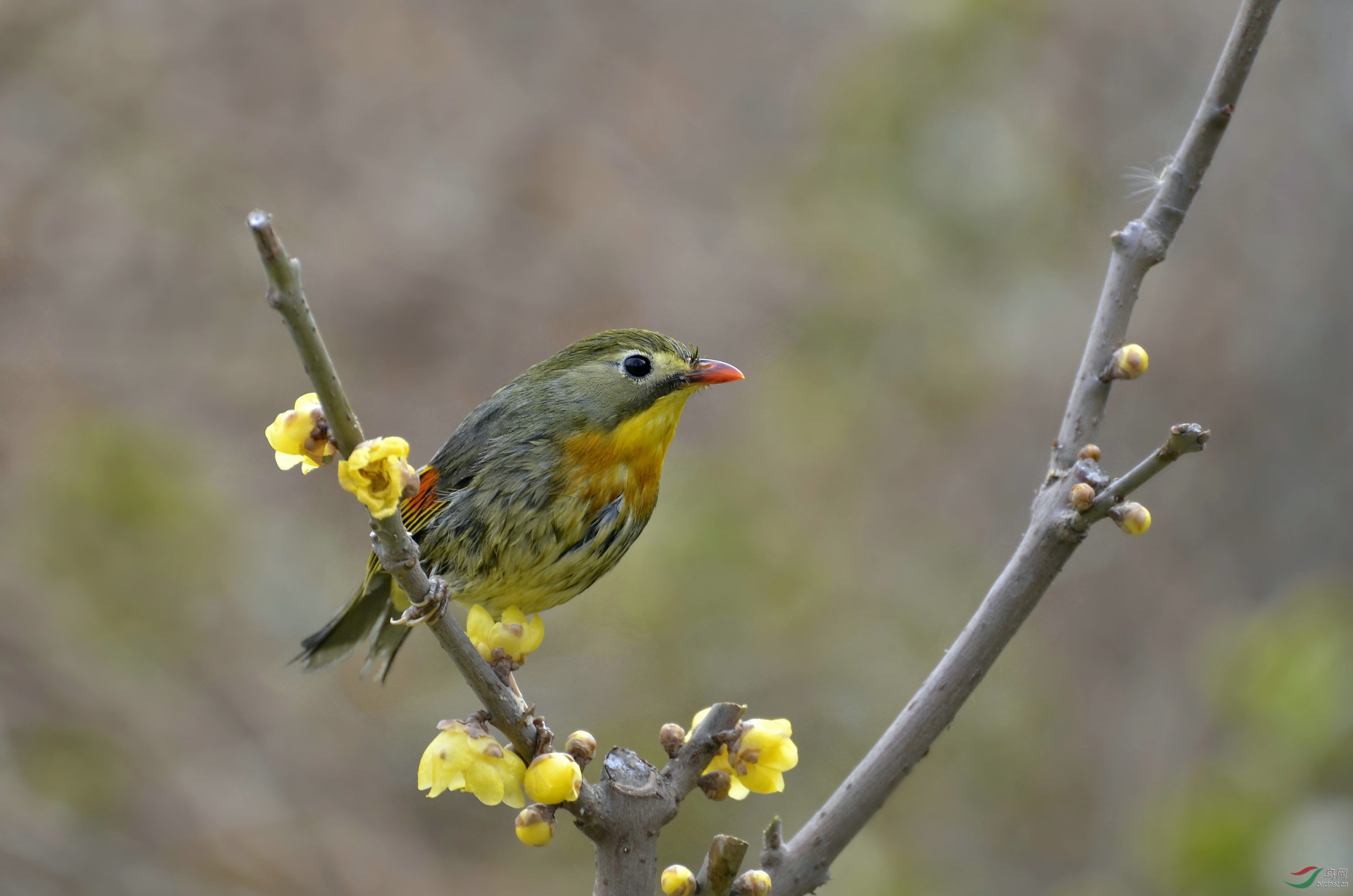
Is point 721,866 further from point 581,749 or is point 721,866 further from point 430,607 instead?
point 430,607

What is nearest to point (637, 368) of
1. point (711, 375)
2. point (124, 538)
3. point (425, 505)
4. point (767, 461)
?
point (711, 375)

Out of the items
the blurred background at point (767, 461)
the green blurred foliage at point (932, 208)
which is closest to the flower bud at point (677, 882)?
the blurred background at point (767, 461)

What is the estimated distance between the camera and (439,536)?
2.63 metres

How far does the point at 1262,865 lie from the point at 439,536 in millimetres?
2494

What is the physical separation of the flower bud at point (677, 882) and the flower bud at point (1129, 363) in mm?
1090

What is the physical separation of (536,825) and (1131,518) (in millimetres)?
1022

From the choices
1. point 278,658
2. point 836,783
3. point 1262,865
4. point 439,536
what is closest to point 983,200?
point 836,783

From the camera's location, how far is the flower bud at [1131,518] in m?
1.70

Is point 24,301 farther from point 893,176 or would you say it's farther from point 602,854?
point 602,854

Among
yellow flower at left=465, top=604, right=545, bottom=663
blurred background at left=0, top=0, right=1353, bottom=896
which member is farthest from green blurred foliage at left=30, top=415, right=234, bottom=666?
yellow flower at left=465, top=604, right=545, bottom=663

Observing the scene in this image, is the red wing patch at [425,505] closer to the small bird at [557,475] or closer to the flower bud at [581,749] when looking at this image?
the small bird at [557,475]

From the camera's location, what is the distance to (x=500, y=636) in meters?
2.00

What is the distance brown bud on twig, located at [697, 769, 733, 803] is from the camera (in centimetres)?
181

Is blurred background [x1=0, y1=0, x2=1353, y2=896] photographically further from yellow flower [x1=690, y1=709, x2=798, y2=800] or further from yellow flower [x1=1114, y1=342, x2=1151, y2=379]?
yellow flower [x1=690, y1=709, x2=798, y2=800]
